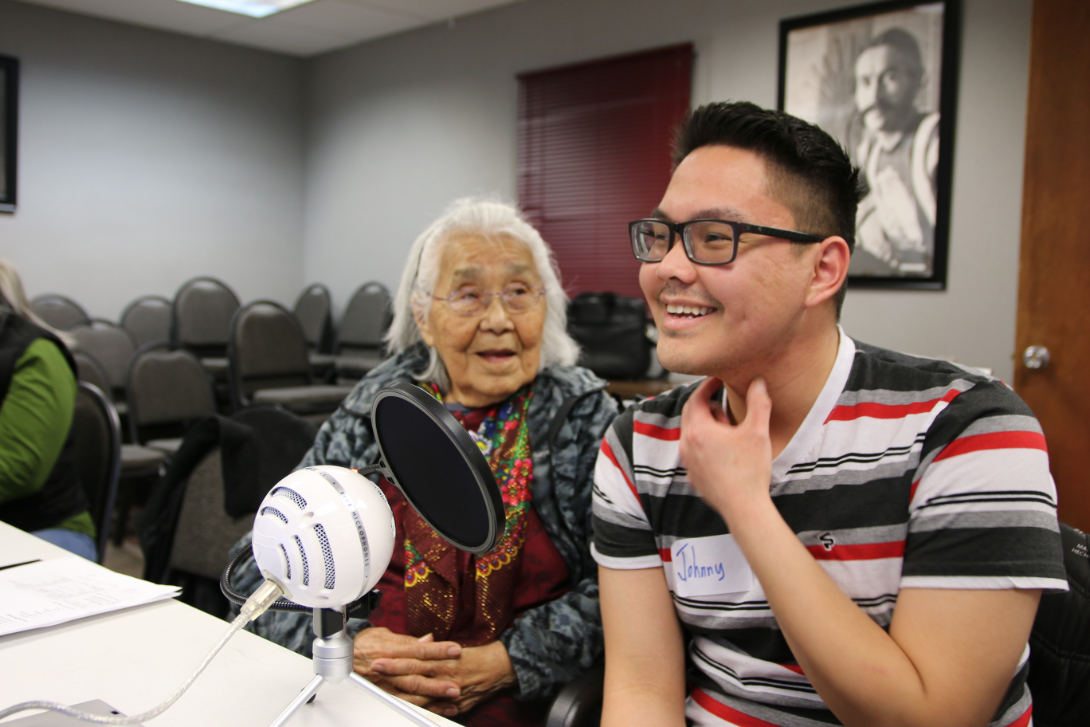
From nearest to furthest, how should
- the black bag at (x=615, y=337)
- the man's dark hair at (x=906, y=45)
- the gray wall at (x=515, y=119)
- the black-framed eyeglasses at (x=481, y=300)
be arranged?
the black-framed eyeglasses at (x=481, y=300)
the gray wall at (x=515, y=119)
the man's dark hair at (x=906, y=45)
the black bag at (x=615, y=337)

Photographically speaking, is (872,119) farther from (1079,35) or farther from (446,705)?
(446,705)

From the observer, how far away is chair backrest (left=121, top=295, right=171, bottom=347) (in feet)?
19.5

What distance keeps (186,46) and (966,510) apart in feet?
22.8

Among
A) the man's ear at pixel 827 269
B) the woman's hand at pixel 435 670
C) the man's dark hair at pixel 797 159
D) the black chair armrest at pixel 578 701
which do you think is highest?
the man's dark hair at pixel 797 159

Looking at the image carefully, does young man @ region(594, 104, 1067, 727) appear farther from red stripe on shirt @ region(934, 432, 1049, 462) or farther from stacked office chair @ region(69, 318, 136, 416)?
stacked office chair @ region(69, 318, 136, 416)

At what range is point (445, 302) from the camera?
166 cm

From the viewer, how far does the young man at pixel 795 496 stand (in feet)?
2.77

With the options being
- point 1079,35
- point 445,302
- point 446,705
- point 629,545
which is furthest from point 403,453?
point 1079,35

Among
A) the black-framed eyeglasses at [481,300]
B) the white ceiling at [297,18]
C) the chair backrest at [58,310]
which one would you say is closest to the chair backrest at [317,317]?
the chair backrest at [58,310]

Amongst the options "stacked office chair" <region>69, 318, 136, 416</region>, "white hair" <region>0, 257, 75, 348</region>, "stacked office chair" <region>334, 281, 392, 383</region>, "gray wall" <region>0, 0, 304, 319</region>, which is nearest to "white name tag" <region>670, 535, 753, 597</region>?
"white hair" <region>0, 257, 75, 348</region>

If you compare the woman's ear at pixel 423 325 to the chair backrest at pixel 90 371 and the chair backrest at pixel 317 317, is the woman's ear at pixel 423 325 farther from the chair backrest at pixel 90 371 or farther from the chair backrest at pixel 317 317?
the chair backrest at pixel 317 317

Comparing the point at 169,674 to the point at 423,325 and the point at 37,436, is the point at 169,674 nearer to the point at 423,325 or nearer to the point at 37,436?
the point at 423,325

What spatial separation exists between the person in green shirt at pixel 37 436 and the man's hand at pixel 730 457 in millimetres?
1641

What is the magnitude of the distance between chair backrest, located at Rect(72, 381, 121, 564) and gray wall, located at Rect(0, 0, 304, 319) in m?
4.27
